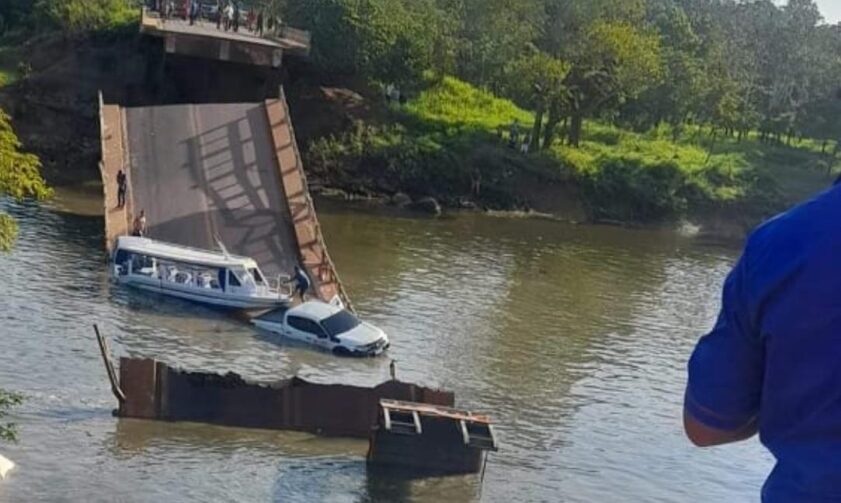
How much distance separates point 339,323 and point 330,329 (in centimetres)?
37

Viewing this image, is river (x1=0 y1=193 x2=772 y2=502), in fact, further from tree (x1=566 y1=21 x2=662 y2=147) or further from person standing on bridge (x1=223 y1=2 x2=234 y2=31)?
person standing on bridge (x1=223 y1=2 x2=234 y2=31)

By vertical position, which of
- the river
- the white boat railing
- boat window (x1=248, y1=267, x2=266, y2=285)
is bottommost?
the river

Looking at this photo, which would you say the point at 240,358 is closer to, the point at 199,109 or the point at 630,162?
the point at 199,109

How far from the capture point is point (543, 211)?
64688 mm

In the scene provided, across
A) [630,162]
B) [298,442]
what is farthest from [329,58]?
[298,442]

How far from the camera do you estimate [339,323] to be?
33875 mm

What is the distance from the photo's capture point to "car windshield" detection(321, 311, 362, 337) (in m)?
33.6

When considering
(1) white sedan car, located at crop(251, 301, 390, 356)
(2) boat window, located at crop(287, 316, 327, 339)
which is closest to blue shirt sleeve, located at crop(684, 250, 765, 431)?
(1) white sedan car, located at crop(251, 301, 390, 356)

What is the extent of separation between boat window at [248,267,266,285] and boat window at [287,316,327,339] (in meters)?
3.22

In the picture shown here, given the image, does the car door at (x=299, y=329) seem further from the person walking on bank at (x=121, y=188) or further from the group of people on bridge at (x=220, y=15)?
the group of people on bridge at (x=220, y=15)

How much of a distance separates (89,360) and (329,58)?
38.5 m

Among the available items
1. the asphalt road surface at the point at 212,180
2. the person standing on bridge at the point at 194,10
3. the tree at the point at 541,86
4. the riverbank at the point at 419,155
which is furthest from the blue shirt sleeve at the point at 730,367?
the person standing on bridge at the point at 194,10

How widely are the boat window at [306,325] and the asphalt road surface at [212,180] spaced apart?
5582 millimetres

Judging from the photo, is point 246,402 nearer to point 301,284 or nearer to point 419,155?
point 301,284
